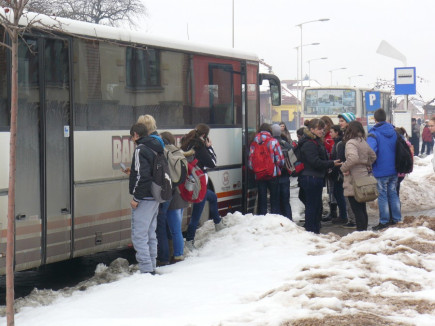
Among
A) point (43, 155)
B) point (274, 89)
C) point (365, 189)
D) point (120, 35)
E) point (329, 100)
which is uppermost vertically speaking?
point (120, 35)

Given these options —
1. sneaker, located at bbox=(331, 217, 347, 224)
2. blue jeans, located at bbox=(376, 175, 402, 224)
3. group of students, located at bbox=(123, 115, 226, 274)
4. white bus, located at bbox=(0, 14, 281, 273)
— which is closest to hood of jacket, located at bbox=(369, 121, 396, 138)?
blue jeans, located at bbox=(376, 175, 402, 224)

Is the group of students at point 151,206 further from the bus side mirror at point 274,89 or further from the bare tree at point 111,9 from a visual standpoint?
the bare tree at point 111,9

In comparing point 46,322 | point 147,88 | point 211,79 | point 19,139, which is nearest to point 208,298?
point 46,322

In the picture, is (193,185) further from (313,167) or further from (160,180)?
(313,167)

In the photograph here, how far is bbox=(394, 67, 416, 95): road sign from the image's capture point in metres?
24.0

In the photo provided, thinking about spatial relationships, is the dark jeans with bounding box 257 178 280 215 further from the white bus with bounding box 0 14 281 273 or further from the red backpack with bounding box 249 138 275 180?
the white bus with bounding box 0 14 281 273

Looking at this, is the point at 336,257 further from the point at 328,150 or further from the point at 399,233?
the point at 328,150

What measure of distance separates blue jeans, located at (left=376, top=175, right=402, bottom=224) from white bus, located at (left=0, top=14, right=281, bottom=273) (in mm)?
2698

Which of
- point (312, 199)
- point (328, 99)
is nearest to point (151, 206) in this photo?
point (312, 199)

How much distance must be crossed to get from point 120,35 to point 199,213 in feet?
8.84

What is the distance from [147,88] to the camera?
412 inches

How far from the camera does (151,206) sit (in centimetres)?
893

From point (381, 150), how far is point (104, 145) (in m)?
4.86

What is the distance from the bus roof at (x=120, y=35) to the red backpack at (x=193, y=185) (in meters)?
1.72
